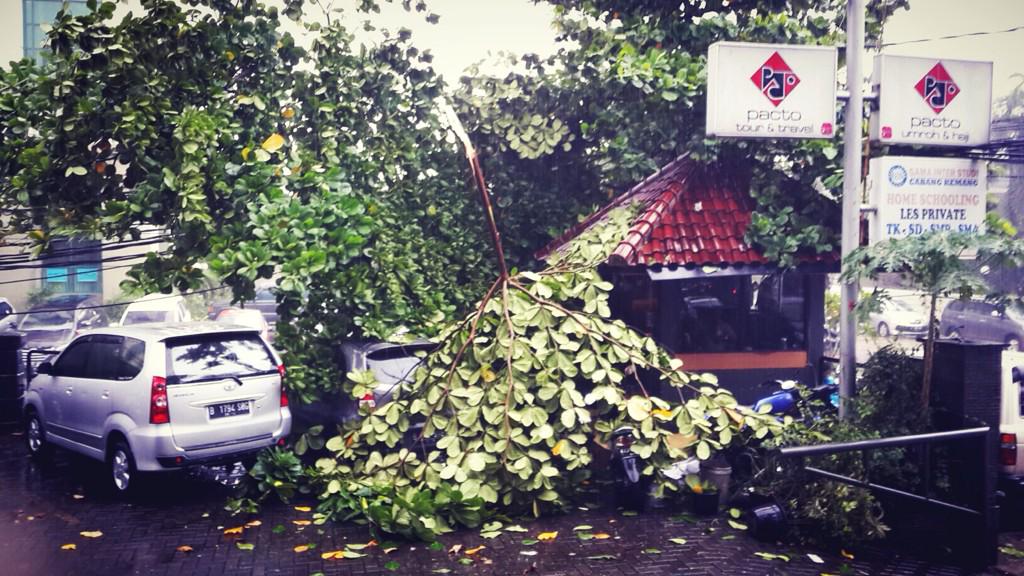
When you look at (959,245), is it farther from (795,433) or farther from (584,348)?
(584,348)

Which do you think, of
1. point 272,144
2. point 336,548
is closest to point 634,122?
point 272,144

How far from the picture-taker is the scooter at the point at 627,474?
816 cm

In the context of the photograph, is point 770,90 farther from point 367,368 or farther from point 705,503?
point 367,368

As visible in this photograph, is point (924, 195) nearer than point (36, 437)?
Yes

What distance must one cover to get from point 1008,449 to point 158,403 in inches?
325

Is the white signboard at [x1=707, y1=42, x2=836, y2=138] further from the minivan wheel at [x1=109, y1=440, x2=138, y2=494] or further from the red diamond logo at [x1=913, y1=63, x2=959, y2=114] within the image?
the minivan wheel at [x1=109, y1=440, x2=138, y2=494]

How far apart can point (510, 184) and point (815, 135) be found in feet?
17.3

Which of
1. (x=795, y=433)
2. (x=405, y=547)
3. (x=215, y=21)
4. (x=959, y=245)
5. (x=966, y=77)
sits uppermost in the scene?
(x=215, y=21)

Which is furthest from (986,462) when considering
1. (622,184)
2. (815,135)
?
(622,184)

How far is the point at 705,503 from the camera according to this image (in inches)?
314

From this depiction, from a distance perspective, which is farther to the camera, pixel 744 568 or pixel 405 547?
pixel 405 547

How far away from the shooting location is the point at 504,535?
296 inches

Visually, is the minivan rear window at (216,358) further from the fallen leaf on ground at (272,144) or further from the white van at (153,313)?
the white van at (153,313)

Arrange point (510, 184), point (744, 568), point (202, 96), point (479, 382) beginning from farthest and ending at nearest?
point (510, 184)
point (202, 96)
point (479, 382)
point (744, 568)
